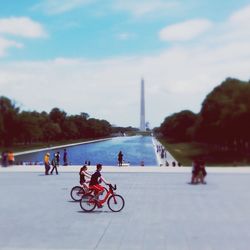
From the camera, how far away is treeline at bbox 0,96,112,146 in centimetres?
8856

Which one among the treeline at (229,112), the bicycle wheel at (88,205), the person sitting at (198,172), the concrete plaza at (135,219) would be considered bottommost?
the concrete plaza at (135,219)

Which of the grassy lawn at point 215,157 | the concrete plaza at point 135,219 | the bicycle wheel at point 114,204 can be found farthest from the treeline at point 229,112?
the bicycle wheel at point 114,204

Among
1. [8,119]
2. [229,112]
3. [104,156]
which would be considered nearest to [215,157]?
[229,112]

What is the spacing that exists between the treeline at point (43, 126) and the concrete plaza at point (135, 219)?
63515 millimetres

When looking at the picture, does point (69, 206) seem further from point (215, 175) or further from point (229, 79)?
point (229, 79)

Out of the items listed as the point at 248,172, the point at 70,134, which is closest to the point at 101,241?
the point at 248,172

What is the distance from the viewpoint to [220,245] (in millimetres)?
10164

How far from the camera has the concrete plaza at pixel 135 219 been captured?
10.4 meters

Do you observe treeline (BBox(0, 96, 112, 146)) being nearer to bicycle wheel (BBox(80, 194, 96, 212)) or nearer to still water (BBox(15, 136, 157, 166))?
still water (BBox(15, 136, 157, 166))

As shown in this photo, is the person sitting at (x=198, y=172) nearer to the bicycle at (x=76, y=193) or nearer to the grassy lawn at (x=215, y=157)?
the bicycle at (x=76, y=193)

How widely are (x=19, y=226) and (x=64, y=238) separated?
192cm

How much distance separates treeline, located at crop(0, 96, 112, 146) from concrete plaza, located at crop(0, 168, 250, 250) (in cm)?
6351

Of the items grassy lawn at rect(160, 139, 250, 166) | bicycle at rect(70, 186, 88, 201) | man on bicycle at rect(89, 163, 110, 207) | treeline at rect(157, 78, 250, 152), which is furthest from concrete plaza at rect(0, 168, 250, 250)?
treeline at rect(157, 78, 250, 152)

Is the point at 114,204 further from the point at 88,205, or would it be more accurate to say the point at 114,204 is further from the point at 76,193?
the point at 76,193
